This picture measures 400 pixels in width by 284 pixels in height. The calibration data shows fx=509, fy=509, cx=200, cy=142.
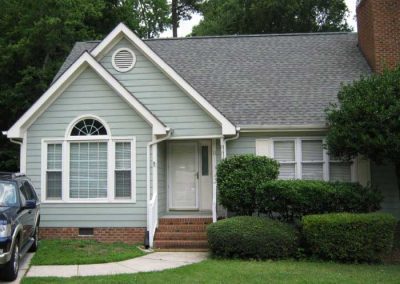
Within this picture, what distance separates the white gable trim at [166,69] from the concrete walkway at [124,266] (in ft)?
11.7

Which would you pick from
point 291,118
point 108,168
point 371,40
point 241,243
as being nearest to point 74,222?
point 108,168

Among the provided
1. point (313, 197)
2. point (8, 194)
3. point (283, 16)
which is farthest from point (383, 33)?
point (283, 16)

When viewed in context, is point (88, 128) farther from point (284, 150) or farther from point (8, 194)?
point (284, 150)

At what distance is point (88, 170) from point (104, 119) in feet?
4.61

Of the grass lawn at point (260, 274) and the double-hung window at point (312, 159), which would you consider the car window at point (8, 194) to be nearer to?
the grass lawn at point (260, 274)

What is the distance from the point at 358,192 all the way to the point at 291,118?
3215 millimetres

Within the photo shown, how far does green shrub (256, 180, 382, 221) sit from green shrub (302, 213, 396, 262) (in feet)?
2.73

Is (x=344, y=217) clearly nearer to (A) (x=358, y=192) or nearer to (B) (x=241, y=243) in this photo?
(A) (x=358, y=192)

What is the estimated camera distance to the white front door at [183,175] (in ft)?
48.8

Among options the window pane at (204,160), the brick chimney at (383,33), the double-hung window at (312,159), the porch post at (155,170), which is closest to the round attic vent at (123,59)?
the porch post at (155,170)

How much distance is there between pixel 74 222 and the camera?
13.4 m

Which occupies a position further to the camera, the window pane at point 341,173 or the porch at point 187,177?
the window pane at point 341,173

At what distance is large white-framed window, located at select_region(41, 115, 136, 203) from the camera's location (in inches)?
523

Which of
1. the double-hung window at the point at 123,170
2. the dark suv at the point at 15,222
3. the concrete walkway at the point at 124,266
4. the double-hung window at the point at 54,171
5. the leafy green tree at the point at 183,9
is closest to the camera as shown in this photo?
the dark suv at the point at 15,222
